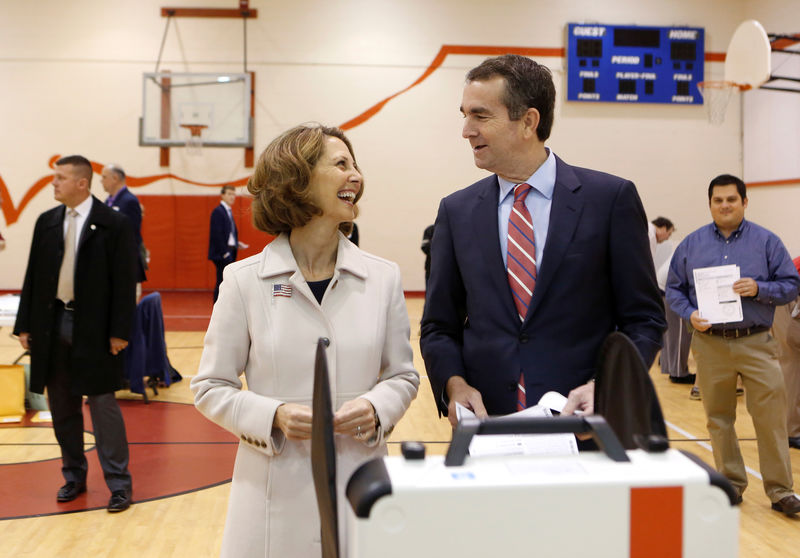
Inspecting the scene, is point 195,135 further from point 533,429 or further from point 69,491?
point 533,429

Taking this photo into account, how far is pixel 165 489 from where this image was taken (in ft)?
14.8

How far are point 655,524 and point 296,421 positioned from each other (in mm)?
1021

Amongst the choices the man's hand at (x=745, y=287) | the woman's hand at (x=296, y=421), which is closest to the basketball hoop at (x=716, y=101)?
the man's hand at (x=745, y=287)

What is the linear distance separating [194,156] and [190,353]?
6.31m

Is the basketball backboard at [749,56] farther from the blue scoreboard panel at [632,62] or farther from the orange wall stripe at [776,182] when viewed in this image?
the blue scoreboard panel at [632,62]

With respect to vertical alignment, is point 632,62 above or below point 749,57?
above

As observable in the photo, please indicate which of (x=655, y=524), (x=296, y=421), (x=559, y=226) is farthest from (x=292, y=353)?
(x=655, y=524)

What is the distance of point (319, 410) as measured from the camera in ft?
2.74

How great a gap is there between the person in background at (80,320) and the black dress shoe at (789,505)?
11.9ft

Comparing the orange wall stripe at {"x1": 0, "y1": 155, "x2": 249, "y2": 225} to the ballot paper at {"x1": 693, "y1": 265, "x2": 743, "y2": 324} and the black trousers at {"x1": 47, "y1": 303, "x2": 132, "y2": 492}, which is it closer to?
the black trousers at {"x1": 47, "y1": 303, "x2": 132, "y2": 492}

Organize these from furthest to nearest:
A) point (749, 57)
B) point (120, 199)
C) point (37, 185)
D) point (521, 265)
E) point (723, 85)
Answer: point (37, 185), point (723, 85), point (749, 57), point (120, 199), point (521, 265)

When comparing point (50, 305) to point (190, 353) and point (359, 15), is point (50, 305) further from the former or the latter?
point (359, 15)

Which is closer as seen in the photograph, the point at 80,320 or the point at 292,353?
the point at 292,353

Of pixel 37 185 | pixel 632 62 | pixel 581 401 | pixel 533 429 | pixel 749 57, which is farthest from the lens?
pixel 632 62
